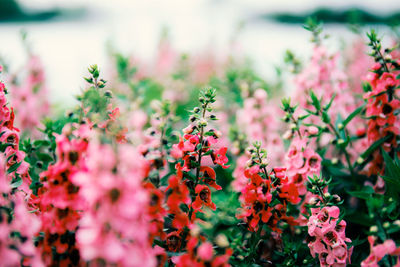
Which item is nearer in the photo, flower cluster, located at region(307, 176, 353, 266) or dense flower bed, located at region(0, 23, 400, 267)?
dense flower bed, located at region(0, 23, 400, 267)

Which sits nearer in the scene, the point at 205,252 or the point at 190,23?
the point at 205,252

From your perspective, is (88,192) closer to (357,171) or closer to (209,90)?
(209,90)

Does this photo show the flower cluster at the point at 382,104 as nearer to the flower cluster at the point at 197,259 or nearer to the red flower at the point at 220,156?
the red flower at the point at 220,156

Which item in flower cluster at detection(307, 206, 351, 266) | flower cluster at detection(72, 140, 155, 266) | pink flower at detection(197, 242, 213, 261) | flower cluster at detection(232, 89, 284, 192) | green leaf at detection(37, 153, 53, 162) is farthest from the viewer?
flower cluster at detection(232, 89, 284, 192)

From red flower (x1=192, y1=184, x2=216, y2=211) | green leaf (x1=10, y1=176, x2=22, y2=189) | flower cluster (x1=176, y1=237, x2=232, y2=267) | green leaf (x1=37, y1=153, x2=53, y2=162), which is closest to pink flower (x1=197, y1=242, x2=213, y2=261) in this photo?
flower cluster (x1=176, y1=237, x2=232, y2=267)

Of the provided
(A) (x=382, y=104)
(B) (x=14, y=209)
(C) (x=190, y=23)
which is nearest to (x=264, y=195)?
(A) (x=382, y=104)

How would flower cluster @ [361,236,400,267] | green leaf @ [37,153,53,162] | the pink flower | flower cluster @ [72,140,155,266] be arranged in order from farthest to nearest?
green leaf @ [37,153,53,162], flower cluster @ [361,236,400,267], the pink flower, flower cluster @ [72,140,155,266]

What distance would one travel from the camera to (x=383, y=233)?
113 centimetres

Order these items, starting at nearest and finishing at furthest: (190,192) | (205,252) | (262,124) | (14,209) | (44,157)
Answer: (205,252), (14,209), (190,192), (44,157), (262,124)

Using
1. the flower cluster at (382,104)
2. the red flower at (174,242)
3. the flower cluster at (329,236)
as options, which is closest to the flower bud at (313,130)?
the flower cluster at (382,104)

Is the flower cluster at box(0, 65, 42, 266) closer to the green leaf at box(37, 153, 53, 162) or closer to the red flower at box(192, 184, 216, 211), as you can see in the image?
the green leaf at box(37, 153, 53, 162)

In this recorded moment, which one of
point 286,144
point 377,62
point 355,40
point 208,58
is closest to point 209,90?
point 377,62

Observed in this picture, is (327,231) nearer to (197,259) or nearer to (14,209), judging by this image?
(197,259)

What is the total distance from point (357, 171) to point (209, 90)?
967 millimetres
